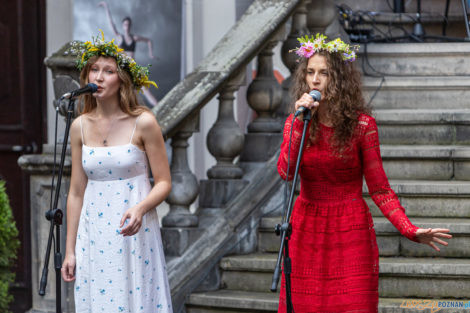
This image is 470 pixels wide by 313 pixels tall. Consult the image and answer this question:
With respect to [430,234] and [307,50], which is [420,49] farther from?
[430,234]

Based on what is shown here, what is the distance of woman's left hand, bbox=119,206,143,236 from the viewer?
4.32 meters

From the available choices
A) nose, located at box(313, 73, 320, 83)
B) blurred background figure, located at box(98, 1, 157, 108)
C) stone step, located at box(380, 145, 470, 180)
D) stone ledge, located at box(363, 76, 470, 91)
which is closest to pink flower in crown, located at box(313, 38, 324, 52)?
nose, located at box(313, 73, 320, 83)

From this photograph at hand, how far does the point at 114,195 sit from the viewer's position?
15.0 feet

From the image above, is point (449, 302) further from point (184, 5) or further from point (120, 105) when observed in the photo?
point (184, 5)

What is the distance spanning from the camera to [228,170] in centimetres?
631

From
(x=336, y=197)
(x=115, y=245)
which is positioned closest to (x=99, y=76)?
(x=115, y=245)

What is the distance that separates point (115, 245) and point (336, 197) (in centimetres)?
114

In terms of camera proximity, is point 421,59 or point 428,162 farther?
point 421,59

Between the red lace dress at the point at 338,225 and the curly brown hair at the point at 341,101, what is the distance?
1.6 inches

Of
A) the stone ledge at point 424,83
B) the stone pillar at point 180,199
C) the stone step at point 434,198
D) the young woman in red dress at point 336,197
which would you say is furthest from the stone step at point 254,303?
the stone ledge at point 424,83

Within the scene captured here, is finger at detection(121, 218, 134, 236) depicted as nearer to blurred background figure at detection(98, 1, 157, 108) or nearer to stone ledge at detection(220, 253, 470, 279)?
stone ledge at detection(220, 253, 470, 279)

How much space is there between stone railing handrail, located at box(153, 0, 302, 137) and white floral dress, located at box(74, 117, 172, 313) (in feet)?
3.79

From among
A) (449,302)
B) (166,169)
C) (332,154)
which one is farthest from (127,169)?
(449,302)

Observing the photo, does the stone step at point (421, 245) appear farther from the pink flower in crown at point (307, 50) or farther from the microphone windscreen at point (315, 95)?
the microphone windscreen at point (315, 95)
